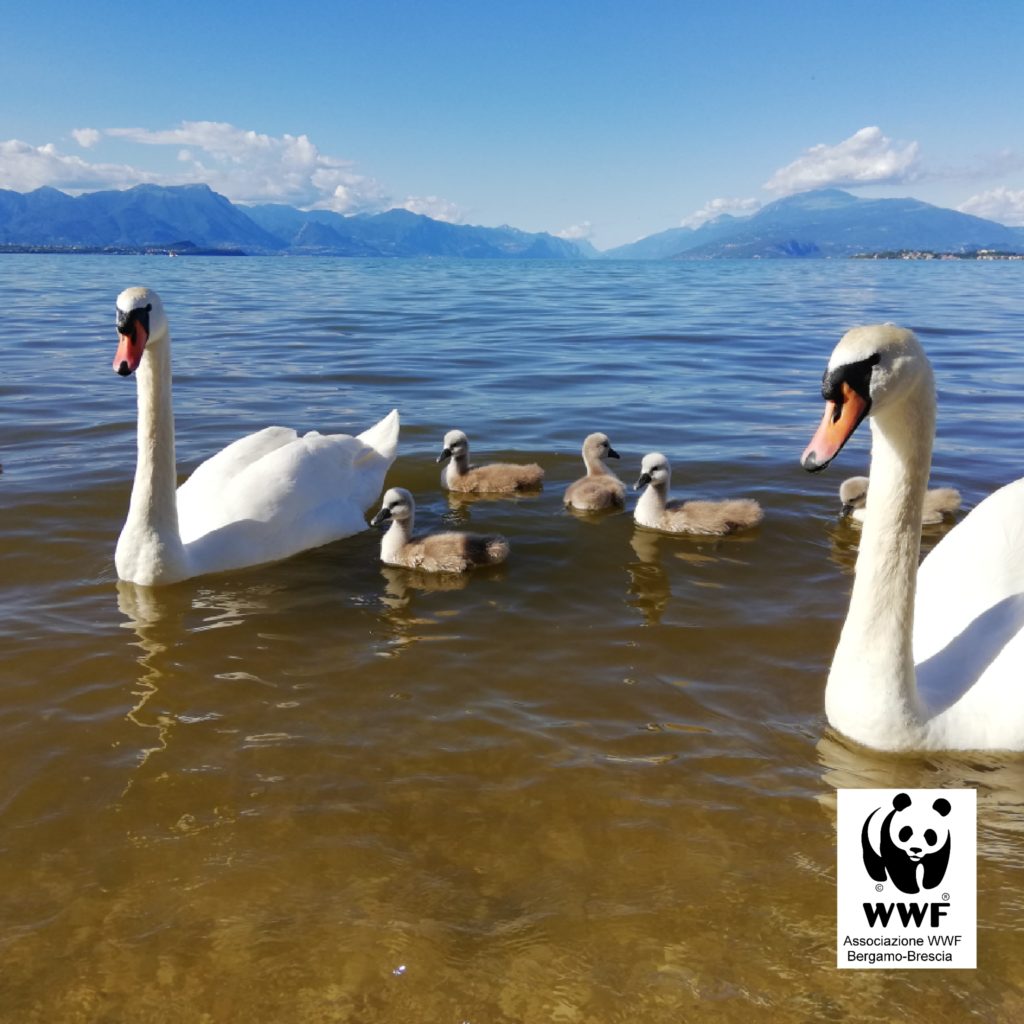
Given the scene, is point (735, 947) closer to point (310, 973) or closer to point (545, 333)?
point (310, 973)

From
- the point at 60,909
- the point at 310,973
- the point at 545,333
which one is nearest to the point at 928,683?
the point at 310,973

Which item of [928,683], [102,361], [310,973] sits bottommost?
[310,973]

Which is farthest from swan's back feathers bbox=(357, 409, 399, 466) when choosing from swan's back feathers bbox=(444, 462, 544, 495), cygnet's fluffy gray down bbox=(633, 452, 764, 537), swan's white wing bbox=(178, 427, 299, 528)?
cygnet's fluffy gray down bbox=(633, 452, 764, 537)

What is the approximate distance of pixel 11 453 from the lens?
11.3 m

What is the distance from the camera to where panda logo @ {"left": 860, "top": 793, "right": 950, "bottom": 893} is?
409cm

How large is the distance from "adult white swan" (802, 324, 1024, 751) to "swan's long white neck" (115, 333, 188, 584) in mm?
4777

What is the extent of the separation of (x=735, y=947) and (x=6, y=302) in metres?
34.7

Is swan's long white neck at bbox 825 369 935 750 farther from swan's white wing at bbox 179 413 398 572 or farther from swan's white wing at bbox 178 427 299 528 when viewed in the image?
swan's white wing at bbox 178 427 299 528

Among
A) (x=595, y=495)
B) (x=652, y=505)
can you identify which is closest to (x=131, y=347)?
(x=595, y=495)

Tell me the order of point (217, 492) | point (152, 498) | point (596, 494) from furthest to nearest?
point (596, 494) < point (217, 492) < point (152, 498)

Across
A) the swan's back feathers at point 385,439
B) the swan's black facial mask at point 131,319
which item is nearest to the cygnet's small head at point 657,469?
the swan's back feathers at point 385,439

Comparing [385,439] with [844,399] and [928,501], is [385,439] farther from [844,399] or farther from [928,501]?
[844,399]

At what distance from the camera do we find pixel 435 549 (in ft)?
25.9

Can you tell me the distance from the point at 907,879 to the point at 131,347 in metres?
5.85
